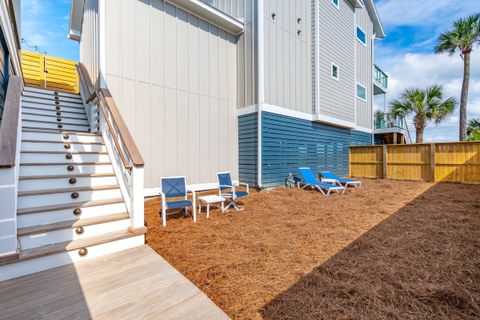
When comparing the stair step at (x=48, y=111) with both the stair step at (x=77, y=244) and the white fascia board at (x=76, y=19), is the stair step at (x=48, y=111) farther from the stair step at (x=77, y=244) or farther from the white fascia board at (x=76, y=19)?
the white fascia board at (x=76, y=19)

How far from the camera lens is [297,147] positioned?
8711mm

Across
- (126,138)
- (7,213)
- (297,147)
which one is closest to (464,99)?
(297,147)

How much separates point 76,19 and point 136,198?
958 cm

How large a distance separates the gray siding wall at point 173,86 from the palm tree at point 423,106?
40.4 feet

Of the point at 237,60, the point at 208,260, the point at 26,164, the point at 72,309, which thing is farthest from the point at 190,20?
the point at 72,309

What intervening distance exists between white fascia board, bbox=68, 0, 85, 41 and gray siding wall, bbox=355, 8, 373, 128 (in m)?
12.9

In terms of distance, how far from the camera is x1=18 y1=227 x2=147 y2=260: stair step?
237 cm

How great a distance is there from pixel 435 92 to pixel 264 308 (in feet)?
55.7

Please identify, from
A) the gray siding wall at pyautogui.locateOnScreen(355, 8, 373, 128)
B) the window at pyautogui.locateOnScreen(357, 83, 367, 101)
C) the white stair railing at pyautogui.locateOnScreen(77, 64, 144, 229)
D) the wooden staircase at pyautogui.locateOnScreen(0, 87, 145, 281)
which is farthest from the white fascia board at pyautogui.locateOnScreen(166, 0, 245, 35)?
the window at pyautogui.locateOnScreen(357, 83, 367, 101)

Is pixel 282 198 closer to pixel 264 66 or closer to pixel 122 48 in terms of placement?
pixel 264 66

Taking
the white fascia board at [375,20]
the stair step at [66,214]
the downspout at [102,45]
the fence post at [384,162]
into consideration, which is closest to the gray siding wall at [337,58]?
the fence post at [384,162]

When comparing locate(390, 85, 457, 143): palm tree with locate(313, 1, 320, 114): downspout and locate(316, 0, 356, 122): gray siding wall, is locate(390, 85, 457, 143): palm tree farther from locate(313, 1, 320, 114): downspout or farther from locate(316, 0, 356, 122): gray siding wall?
locate(313, 1, 320, 114): downspout

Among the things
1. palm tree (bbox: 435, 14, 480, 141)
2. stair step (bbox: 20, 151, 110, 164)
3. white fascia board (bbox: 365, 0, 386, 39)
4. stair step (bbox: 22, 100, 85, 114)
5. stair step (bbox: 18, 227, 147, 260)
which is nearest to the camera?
stair step (bbox: 18, 227, 147, 260)

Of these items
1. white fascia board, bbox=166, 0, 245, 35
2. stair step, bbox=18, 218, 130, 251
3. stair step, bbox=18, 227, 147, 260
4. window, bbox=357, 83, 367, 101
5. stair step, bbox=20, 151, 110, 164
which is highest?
white fascia board, bbox=166, 0, 245, 35
